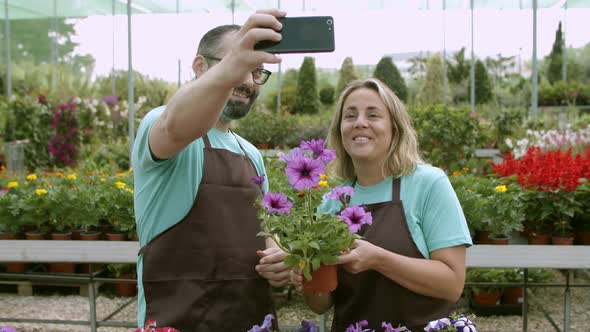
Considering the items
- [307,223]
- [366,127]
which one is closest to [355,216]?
[307,223]

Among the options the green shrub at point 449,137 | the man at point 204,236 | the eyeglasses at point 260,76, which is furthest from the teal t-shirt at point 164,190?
the green shrub at point 449,137

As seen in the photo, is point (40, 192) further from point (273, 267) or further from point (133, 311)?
point (273, 267)

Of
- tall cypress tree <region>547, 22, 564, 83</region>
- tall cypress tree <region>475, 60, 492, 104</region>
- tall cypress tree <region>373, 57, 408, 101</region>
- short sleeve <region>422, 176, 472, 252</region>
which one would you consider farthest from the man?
tall cypress tree <region>547, 22, 564, 83</region>

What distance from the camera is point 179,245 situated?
1350 millimetres

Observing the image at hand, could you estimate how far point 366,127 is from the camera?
1.52m

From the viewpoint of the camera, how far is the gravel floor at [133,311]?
378cm

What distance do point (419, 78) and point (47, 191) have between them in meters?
15.1

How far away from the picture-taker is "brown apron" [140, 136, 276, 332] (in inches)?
53.1

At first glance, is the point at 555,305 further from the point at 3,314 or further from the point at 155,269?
the point at 3,314

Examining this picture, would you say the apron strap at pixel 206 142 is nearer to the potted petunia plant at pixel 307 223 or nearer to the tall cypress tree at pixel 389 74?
the potted petunia plant at pixel 307 223

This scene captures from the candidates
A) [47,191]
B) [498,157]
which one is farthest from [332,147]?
[498,157]

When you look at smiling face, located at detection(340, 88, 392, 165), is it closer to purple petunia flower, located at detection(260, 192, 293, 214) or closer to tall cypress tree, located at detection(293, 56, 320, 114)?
purple petunia flower, located at detection(260, 192, 293, 214)

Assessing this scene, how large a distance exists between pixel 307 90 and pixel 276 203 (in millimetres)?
13047

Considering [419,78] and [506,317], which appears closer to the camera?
[506,317]
